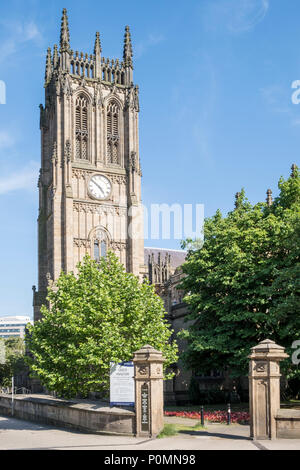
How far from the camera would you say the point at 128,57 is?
78.2m

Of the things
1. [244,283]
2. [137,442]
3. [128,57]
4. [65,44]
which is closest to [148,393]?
[137,442]

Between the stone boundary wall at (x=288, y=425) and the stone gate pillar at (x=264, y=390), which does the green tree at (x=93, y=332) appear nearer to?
the stone gate pillar at (x=264, y=390)

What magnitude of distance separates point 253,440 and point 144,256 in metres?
59.5

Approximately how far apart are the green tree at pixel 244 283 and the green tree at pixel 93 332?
4168 mm

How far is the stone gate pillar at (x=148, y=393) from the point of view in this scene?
20.1 meters

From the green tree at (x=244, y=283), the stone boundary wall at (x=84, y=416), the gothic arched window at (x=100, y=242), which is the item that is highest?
the gothic arched window at (x=100, y=242)

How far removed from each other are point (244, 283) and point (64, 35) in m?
53.1

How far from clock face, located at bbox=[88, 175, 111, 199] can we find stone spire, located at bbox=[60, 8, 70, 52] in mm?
16387

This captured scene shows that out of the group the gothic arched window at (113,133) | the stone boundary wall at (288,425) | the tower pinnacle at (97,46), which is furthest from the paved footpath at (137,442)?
the tower pinnacle at (97,46)

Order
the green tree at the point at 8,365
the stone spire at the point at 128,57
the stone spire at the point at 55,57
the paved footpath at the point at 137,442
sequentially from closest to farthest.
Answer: the paved footpath at the point at 137,442 → the stone spire at the point at 55,57 → the stone spire at the point at 128,57 → the green tree at the point at 8,365

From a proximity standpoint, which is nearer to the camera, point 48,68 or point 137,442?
point 137,442

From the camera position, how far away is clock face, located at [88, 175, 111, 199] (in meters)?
70.8

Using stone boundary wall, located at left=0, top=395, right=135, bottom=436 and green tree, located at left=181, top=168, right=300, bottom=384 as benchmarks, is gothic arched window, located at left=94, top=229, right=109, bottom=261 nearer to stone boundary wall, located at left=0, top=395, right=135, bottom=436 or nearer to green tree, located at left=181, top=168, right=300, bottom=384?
green tree, located at left=181, top=168, right=300, bottom=384

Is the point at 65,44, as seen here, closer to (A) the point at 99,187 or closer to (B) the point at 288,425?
(A) the point at 99,187
